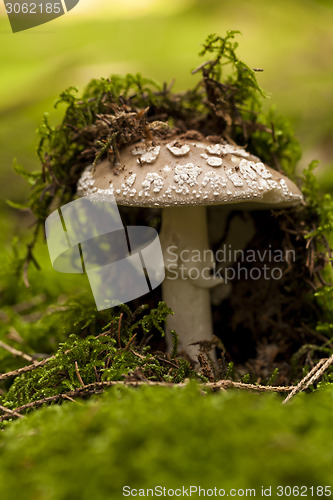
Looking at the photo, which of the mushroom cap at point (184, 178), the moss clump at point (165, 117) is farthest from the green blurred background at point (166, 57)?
the mushroom cap at point (184, 178)

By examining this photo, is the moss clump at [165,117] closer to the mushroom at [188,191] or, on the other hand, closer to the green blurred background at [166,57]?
the mushroom at [188,191]

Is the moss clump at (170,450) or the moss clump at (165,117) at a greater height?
the moss clump at (165,117)

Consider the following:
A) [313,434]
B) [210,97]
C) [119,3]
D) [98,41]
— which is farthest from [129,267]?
[98,41]

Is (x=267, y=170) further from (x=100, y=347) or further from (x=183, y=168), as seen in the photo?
(x=100, y=347)

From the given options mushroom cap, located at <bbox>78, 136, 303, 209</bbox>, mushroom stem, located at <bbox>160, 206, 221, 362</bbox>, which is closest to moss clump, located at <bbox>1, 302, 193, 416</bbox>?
mushroom stem, located at <bbox>160, 206, 221, 362</bbox>

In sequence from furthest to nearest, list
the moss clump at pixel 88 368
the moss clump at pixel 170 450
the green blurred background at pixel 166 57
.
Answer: the green blurred background at pixel 166 57, the moss clump at pixel 88 368, the moss clump at pixel 170 450

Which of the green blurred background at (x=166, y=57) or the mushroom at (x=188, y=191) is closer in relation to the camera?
the mushroom at (x=188, y=191)

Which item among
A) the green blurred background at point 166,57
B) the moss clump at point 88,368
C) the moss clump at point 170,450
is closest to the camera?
the moss clump at point 170,450

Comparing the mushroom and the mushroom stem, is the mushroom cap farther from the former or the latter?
the mushroom stem
